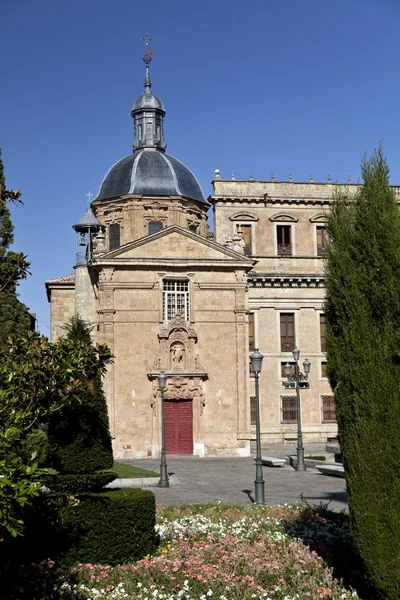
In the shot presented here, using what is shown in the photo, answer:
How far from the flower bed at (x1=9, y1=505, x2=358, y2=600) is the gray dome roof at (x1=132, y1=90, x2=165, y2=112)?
39.9 metres

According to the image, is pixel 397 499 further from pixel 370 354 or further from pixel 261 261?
pixel 261 261

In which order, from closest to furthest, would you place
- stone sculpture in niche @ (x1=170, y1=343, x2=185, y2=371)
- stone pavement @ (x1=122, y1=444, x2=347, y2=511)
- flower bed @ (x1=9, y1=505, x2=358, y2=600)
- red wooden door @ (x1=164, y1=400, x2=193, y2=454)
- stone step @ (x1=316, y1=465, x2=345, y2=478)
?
flower bed @ (x1=9, y1=505, x2=358, y2=600)
stone pavement @ (x1=122, y1=444, x2=347, y2=511)
stone step @ (x1=316, y1=465, x2=345, y2=478)
red wooden door @ (x1=164, y1=400, x2=193, y2=454)
stone sculpture in niche @ (x1=170, y1=343, x2=185, y2=371)

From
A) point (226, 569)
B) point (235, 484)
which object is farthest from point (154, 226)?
point (226, 569)

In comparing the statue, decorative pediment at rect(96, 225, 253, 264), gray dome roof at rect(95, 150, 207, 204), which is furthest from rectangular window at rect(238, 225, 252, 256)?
the statue

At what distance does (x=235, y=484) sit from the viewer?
2470 centimetres

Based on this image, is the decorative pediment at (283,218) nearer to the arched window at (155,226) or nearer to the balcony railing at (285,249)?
the balcony railing at (285,249)

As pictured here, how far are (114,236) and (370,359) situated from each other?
36.4 meters

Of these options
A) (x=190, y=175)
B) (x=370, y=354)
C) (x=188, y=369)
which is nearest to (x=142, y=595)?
(x=370, y=354)

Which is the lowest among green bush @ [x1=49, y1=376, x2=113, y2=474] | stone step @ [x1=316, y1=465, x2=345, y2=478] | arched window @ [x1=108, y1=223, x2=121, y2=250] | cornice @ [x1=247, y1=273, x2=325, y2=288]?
stone step @ [x1=316, y1=465, x2=345, y2=478]

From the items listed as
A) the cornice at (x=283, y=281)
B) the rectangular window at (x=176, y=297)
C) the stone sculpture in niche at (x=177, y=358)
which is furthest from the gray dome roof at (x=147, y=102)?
the stone sculpture in niche at (x=177, y=358)

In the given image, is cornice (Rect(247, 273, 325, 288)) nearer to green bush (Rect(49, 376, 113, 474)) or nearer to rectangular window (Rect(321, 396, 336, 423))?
rectangular window (Rect(321, 396, 336, 423))

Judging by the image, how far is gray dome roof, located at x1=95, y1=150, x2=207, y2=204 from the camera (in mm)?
45188

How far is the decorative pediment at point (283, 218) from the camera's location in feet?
151

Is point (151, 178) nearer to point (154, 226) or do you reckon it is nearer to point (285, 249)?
point (154, 226)
